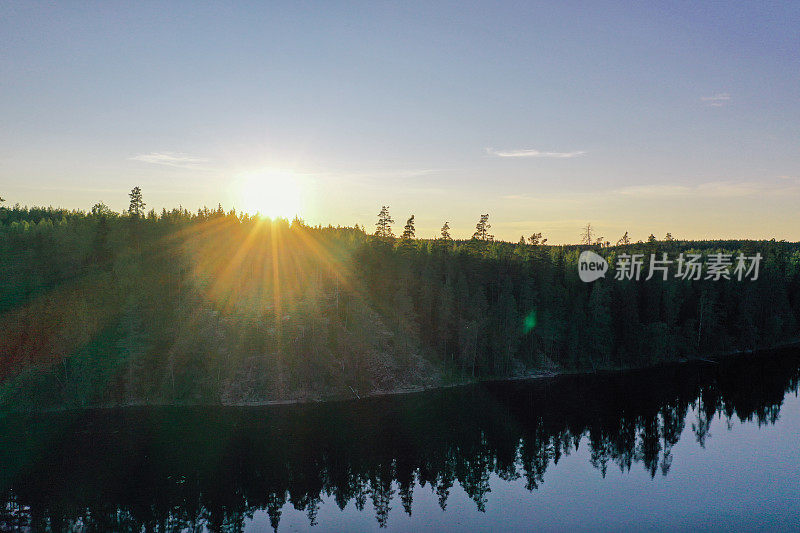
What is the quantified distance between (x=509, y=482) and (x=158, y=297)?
71871 millimetres

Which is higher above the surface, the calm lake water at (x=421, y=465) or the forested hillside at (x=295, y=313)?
the forested hillside at (x=295, y=313)

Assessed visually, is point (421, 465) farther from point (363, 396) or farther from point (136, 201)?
point (136, 201)

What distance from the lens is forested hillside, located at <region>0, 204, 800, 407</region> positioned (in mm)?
84875

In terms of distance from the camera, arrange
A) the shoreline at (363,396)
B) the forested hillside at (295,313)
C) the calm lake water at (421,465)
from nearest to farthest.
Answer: the calm lake water at (421,465) → the shoreline at (363,396) → the forested hillside at (295,313)

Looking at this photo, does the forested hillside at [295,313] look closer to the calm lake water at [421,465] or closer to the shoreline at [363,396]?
the shoreline at [363,396]

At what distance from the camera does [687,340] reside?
123250 millimetres

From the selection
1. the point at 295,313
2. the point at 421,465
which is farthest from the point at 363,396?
the point at 421,465

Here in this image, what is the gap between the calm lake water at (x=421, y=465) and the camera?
48.4m

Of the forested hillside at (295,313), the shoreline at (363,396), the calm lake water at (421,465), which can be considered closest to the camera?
the calm lake water at (421,465)

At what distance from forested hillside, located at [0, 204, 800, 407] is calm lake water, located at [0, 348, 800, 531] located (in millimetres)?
7310

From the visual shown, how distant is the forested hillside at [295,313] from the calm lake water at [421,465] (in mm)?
7310

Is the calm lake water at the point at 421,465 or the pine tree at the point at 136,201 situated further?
the pine tree at the point at 136,201

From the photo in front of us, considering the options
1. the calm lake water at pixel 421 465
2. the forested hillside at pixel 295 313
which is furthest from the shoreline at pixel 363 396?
the calm lake water at pixel 421 465

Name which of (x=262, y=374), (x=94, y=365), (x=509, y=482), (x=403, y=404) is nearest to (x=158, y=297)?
(x=94, y=365)
